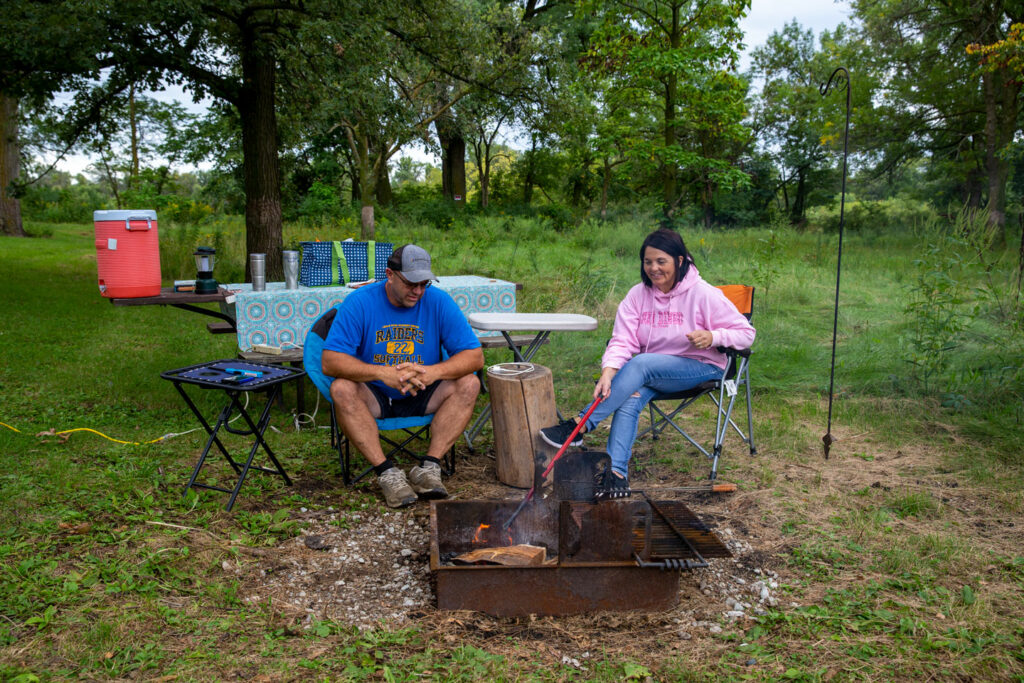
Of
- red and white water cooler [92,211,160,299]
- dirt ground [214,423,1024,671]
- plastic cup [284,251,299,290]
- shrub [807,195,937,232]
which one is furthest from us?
shrub [807,195,937,232]

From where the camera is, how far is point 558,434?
11.3 feet

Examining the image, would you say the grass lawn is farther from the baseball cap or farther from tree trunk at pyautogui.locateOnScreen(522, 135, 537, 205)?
tree trunk at pyautogui.locateOnScreen(522, 135, 537, 205)

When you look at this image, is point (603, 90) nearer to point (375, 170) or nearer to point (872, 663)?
point (375, 170)

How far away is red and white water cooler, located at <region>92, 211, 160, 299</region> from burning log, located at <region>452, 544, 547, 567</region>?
9.37 feet

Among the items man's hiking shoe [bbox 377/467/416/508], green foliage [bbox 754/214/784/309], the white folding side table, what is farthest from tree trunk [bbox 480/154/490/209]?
man's hiking shoe [bbox 377/467/416/508]

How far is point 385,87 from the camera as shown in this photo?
7.96 metres

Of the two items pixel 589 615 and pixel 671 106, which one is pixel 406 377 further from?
pixel 671 106

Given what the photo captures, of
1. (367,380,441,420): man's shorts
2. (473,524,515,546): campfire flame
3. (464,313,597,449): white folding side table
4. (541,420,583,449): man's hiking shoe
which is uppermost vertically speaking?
(464,313,597,449): white folding side table

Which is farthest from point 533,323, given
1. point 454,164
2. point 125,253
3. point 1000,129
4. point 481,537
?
point 454,164

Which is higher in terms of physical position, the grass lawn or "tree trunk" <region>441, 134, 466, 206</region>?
"tree trunk" <region>441, 134, 466, 206</region>

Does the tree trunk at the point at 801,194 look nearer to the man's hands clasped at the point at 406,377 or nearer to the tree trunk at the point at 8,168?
the tree trunk at the point at 8,168

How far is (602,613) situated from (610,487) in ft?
1.92

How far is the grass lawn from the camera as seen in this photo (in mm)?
2174

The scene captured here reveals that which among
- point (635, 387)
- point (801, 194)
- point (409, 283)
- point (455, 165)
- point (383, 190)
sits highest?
point (455, 165)
